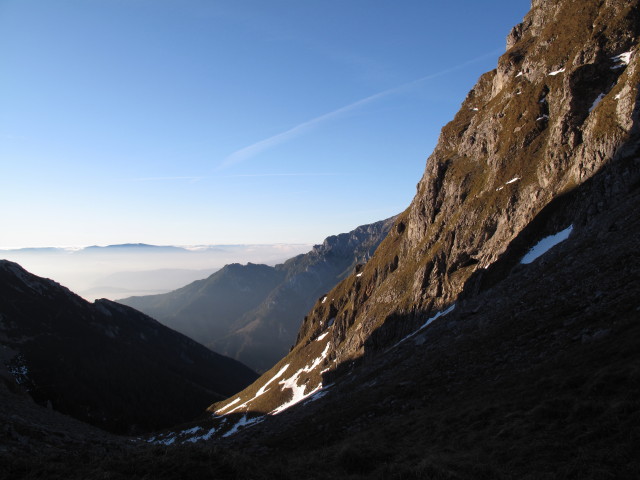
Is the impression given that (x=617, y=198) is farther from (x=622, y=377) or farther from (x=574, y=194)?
(x=622, y=377)

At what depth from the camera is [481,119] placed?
4176 inches

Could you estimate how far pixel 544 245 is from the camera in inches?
2157

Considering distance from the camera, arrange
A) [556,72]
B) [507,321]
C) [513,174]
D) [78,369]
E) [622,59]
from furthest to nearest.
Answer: [78,369] < [556,72] < [513,174] < [622,59] < [507,321]

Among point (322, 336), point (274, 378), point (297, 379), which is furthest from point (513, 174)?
point (274, 378)

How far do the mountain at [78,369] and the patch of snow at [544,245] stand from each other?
143 meters

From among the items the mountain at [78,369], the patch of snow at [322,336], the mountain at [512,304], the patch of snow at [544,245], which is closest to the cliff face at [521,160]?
the mountain at [512,304]

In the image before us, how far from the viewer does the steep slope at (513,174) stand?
187ft

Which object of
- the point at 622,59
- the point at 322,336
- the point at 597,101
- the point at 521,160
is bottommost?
the point at 322,336

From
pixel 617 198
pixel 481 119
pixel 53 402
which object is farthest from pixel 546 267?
pixel 53 402

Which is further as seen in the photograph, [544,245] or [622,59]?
[622,59]

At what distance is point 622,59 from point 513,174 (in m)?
29.0

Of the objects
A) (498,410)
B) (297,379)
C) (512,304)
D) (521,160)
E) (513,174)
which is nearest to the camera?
(498,410)

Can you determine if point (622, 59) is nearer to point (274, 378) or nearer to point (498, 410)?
point (498, 410)

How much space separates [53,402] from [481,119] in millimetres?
164953
